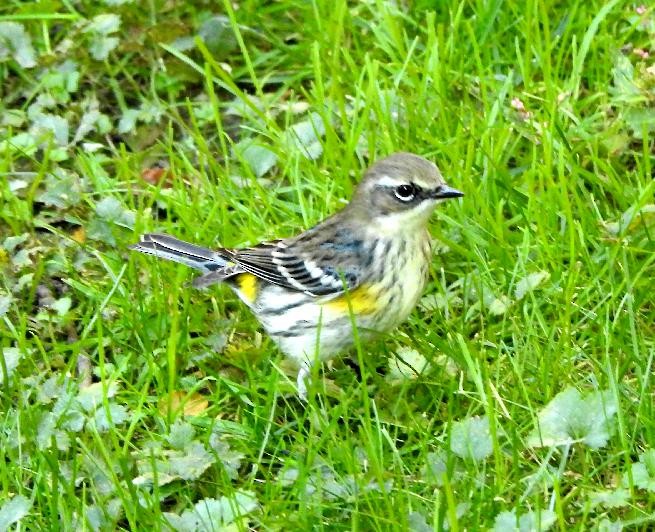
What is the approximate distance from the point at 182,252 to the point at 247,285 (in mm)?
267

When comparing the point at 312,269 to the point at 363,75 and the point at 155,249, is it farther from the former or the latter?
the point at 363,75

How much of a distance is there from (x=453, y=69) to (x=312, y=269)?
4.88 feet

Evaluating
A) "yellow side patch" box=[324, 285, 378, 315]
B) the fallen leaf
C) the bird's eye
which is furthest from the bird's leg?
the bird's eye

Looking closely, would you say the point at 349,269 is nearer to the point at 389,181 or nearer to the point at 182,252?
the point at 389,181

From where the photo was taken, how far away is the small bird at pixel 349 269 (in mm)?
4371

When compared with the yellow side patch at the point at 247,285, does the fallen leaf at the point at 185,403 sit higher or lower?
lower

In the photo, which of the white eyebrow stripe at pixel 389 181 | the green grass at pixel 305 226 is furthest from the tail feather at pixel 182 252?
the white eyebrow stripe at pixel 389 181

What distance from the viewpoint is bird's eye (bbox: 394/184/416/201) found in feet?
14.3

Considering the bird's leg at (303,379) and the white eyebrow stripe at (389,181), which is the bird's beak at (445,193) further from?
the bird's leg at (303,379)

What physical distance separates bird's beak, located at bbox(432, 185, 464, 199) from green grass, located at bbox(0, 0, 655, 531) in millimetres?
463

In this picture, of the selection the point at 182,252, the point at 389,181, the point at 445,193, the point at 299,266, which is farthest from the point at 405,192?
the point at 182,252

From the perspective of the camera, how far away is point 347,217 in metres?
4.61

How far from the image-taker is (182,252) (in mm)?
4770

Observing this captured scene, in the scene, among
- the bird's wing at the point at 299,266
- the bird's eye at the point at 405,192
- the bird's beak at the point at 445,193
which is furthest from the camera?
the bird's wing at the point at 299,266
